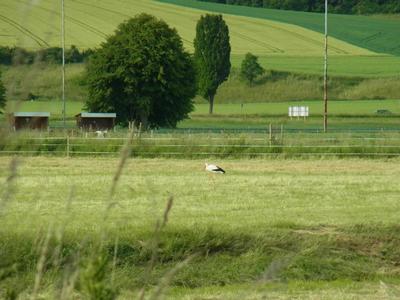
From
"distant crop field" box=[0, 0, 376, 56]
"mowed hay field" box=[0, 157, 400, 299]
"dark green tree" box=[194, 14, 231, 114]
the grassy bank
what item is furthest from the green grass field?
"mowed hay field" box=[0, 157, 400, 299]

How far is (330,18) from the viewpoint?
109m

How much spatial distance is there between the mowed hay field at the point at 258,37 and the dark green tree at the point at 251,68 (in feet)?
12.6

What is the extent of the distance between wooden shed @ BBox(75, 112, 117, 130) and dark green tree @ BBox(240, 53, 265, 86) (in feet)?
102

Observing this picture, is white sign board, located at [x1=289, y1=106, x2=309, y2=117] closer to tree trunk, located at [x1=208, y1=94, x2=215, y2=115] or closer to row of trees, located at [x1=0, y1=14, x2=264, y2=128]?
tree trunk, located at [x1=208, y1=94, x2=215, y2=115]

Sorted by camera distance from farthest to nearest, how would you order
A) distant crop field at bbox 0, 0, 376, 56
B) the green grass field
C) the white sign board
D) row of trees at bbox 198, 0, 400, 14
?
row of trees at bbox 198, 0, 400, 14 < distant crop field at bbox 0, 0, 376, 56 < the white sign board < the green grass field

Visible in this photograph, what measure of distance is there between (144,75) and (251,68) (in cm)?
3255

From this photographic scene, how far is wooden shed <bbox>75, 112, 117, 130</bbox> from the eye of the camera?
4944 centimetres

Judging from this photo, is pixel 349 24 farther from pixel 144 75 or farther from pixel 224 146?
pixel 224 146

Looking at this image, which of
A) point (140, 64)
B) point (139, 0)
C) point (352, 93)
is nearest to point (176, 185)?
point (140, 64)

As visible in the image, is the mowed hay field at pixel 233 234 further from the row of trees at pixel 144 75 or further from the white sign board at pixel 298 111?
the white sign board at pixel 298 111

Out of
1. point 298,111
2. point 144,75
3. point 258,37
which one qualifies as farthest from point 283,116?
point 258,37

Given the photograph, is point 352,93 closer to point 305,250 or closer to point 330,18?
point 330,18

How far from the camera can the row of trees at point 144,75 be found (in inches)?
1923

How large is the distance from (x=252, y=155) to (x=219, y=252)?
18702 millimetres
